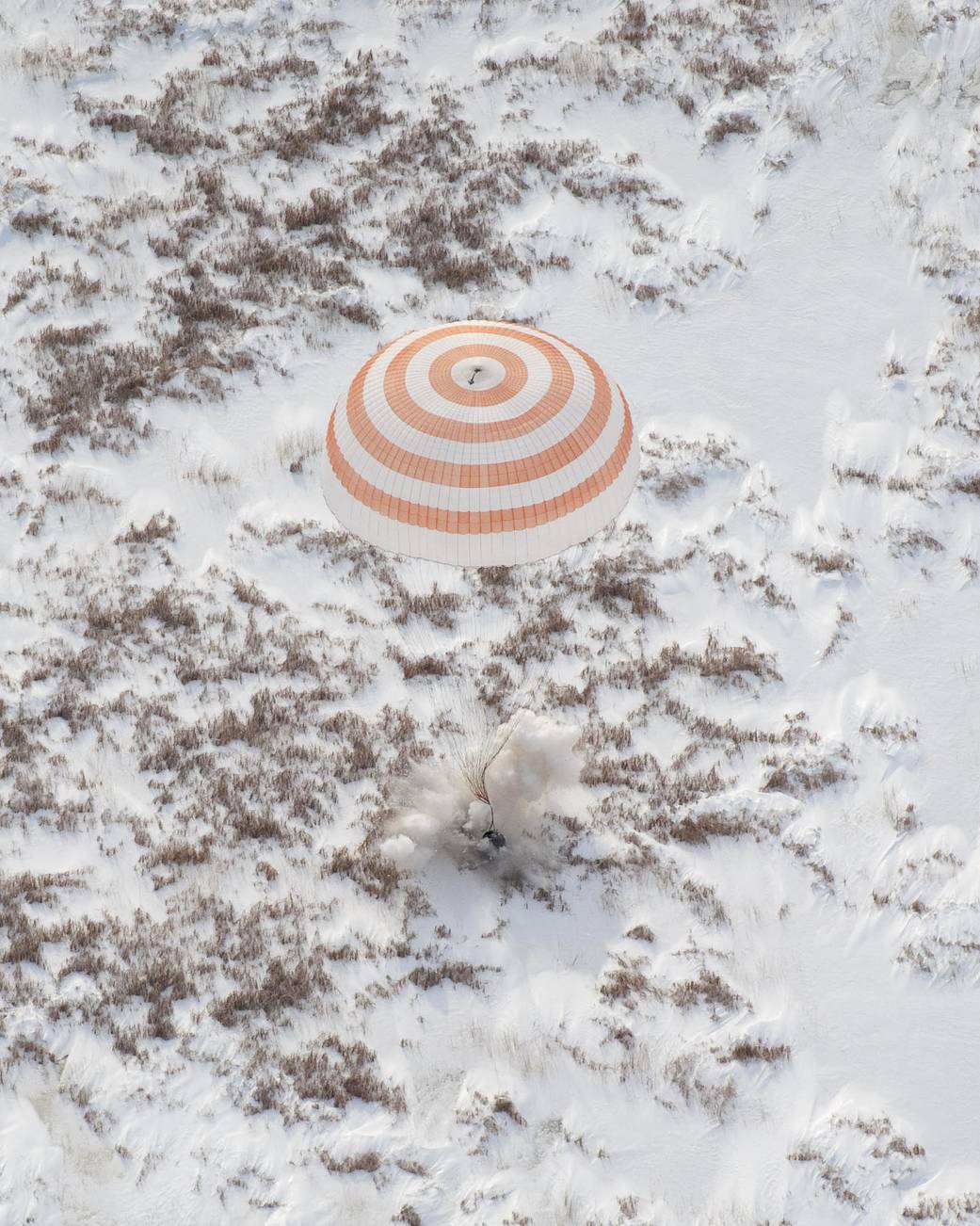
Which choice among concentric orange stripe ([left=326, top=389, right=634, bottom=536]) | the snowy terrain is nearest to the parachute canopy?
concentric orange stripe ([left=326, top=389, right=634, bottom=536])

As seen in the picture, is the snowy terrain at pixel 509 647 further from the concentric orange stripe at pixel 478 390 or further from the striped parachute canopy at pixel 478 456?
the concentric orange stripe at pixel 478 390

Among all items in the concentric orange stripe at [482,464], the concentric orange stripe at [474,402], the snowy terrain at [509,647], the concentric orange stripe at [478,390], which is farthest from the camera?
the concentric orange stripe at [478,390]

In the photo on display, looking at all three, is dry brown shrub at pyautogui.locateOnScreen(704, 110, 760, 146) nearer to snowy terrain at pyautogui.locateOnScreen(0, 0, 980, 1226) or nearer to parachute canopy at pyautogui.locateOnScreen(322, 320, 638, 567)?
snowy terrain at pyautogui.locateOnScreen(0, 0, 980, 1226)

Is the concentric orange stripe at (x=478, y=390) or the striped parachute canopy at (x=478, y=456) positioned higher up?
the concentric orange stripe at (x=478, y=390)

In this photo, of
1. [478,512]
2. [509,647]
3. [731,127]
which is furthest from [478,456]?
[731,127]

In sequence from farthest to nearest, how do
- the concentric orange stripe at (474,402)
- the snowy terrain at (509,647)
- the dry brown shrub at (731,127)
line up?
Answer: the dry brown shrub at (731,127), the concentric orange stripe at (474,402), the snowy terrain at (509,647)

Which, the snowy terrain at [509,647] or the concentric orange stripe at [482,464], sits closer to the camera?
the snowy terrain at [509,647]

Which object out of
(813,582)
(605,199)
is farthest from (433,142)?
(813,582)

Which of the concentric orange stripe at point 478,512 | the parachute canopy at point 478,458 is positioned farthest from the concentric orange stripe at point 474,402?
the concentric orange stripe at point 478,512

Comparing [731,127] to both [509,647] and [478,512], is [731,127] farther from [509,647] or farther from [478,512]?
[478,512]
